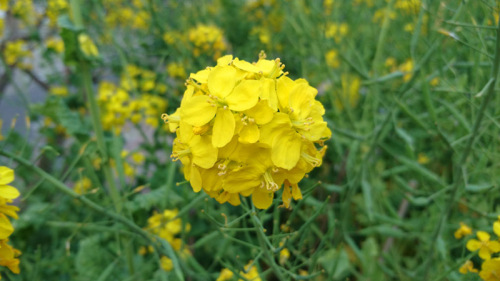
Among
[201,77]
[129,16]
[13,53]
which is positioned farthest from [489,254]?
[13,53]

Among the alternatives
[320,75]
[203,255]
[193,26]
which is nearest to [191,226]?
[203,255]

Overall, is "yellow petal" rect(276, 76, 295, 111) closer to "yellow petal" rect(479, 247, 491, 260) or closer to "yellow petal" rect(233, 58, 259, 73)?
"yellow petal" rect(233, 58, 259, 73)

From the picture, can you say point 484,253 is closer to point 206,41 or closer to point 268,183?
point 268,183

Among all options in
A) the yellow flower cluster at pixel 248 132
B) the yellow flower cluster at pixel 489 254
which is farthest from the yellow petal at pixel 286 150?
the yellow flower cluster at pixel 489 254

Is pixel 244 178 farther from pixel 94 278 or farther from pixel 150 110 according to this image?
pixel 150 110

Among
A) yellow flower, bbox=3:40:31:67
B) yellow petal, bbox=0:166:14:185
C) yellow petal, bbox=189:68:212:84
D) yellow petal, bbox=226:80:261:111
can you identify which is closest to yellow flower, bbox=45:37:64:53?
yellow flower, bbox=3:40:31:67
